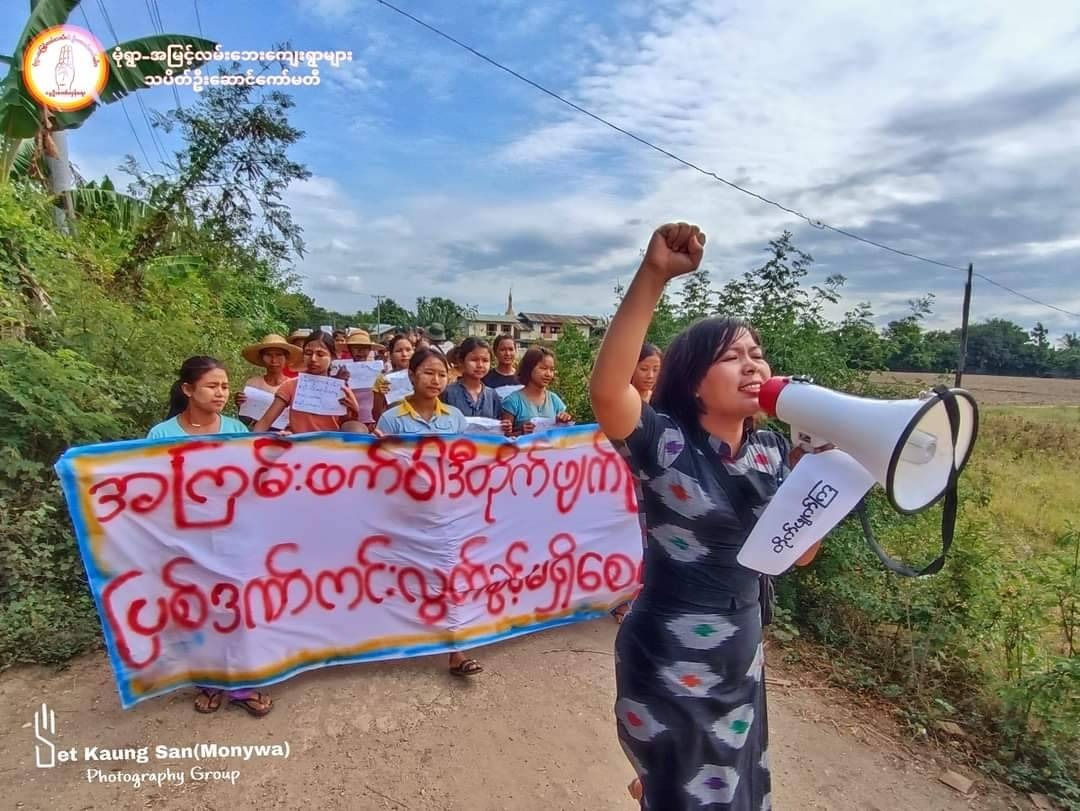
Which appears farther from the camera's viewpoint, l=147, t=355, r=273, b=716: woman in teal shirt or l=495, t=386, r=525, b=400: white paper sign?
l=495, t=386, r=525, b=400: white paper sign

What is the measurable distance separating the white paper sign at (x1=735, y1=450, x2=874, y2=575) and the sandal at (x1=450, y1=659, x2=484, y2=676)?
2134 millimetres

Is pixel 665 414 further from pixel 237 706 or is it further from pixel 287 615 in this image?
pixel 237 706

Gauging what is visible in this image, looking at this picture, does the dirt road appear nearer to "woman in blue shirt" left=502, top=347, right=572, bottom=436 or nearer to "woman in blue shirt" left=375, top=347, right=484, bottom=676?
"woman in blue shirt" left=375, top=347, right=484, bottom=676

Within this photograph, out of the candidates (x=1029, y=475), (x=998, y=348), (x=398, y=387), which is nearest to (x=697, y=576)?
(x=398, y=387)

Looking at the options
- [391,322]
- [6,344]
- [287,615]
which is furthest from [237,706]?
[391,322]

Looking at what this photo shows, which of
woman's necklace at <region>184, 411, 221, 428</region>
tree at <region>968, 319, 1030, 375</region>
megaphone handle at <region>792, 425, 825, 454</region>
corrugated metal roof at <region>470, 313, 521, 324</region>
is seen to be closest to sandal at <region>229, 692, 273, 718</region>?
woman's necklace at <region>184, 411, 221, 428</region>

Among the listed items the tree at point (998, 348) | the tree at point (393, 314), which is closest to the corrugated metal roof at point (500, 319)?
the tree at point (393, 314)

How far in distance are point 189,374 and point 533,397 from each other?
80.4 inches

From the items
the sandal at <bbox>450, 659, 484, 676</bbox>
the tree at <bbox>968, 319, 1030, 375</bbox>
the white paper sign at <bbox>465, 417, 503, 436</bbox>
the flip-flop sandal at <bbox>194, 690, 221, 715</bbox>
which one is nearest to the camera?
the flip-flop sandal at <bbox>194, 690, 221, 715</bbox>

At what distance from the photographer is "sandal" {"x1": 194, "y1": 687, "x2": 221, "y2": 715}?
2719mm

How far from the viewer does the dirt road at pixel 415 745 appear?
2.34 metres

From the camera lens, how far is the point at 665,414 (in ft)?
5.08

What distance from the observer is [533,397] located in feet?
13.5

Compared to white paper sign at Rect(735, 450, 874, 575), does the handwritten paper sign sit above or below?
below
